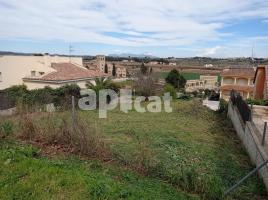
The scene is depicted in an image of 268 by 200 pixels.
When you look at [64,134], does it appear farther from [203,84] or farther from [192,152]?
[203,84]

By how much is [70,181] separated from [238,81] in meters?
37.2

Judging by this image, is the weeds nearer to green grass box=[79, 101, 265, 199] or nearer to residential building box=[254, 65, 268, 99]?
green grass box=[79, 101, 265, 199]

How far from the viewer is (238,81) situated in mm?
38312

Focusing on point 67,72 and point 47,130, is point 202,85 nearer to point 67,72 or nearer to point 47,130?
point 67,72

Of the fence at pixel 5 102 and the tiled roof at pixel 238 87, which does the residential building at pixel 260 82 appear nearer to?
the tiled roof at pixel 238 87

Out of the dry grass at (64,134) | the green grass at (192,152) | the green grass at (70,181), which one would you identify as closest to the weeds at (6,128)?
the dry grass at (64,134)

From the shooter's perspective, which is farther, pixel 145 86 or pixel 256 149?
pixel 145 86

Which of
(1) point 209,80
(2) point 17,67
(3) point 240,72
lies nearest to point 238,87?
(3) point 240,72

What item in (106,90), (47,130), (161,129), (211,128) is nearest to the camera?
(47,130)

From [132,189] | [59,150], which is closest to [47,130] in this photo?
Result: [59,150]

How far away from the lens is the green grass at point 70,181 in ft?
13.7

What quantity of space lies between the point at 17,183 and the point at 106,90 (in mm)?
18941

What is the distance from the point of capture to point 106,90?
23.2 m

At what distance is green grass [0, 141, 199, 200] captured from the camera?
165 inches
